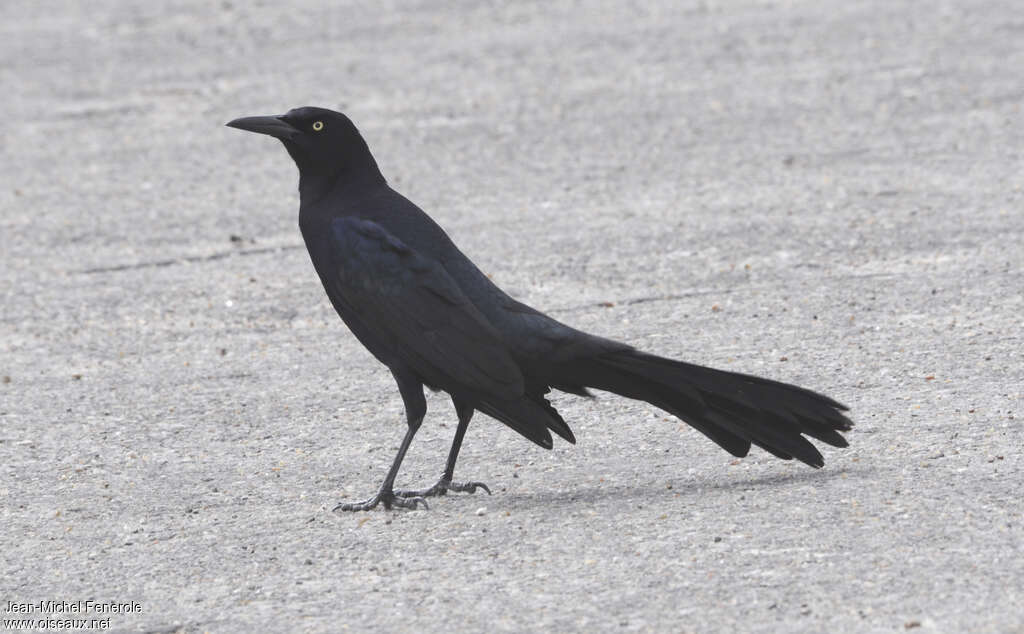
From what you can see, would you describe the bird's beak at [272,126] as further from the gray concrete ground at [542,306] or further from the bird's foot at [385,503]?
the bird's foot at [385,503]

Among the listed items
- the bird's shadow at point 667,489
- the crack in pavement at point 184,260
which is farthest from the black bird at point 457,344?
the crack in pavement at point 184,260

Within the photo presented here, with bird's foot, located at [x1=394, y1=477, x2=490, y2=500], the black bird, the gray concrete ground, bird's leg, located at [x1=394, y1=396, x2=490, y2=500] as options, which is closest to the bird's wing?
the black bird

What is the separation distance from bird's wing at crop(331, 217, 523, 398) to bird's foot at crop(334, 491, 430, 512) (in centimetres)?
38

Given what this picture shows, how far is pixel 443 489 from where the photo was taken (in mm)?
5172

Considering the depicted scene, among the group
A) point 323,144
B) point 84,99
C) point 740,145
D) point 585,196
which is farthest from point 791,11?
point 323,144

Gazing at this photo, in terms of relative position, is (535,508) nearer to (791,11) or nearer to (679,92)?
(679,92)

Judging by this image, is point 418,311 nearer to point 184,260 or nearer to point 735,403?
point 735,403

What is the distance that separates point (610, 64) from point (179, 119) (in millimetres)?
3256

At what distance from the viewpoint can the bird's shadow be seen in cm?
493

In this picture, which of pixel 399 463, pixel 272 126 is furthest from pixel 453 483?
pixel 272 126

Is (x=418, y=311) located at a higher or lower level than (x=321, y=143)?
lower

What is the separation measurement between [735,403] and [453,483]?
98 centimetres

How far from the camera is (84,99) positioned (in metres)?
12.2

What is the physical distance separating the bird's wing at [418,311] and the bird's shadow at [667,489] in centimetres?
39
